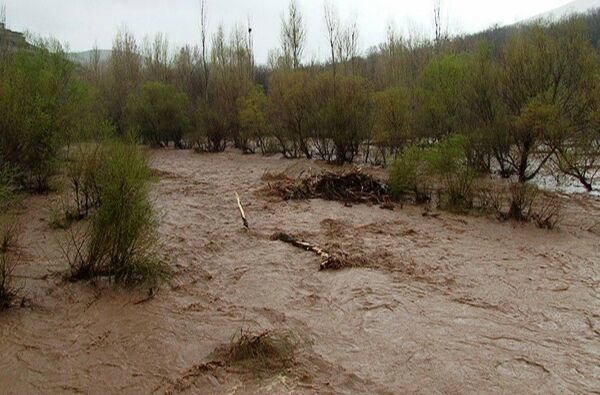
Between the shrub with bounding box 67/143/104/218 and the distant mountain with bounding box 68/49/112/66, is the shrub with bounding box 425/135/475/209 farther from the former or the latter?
the distant mountain with bounding box 68/49/112/66

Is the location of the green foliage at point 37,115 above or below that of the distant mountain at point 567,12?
below

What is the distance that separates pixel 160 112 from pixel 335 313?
25.4 meters

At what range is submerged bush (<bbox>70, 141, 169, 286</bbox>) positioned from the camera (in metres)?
7.28

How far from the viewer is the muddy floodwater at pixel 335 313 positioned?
5.20 meters

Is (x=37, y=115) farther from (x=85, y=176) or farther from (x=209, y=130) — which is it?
(x=209, y=130)

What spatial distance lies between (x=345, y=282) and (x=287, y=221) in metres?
4.22

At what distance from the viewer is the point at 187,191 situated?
53.6ft

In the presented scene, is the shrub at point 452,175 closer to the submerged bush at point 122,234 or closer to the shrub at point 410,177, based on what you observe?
the shrub at point 410,177

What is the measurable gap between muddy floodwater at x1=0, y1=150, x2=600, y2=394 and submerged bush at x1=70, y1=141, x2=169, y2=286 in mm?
326

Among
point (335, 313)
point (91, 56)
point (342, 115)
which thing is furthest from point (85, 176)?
point (91, 56)

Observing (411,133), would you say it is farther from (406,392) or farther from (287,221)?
(406,392)

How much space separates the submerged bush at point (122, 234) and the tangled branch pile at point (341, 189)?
7229mm

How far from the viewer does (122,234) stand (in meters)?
7.25

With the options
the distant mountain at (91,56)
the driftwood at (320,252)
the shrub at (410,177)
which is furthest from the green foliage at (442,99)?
the distant mountain at (91,56)
